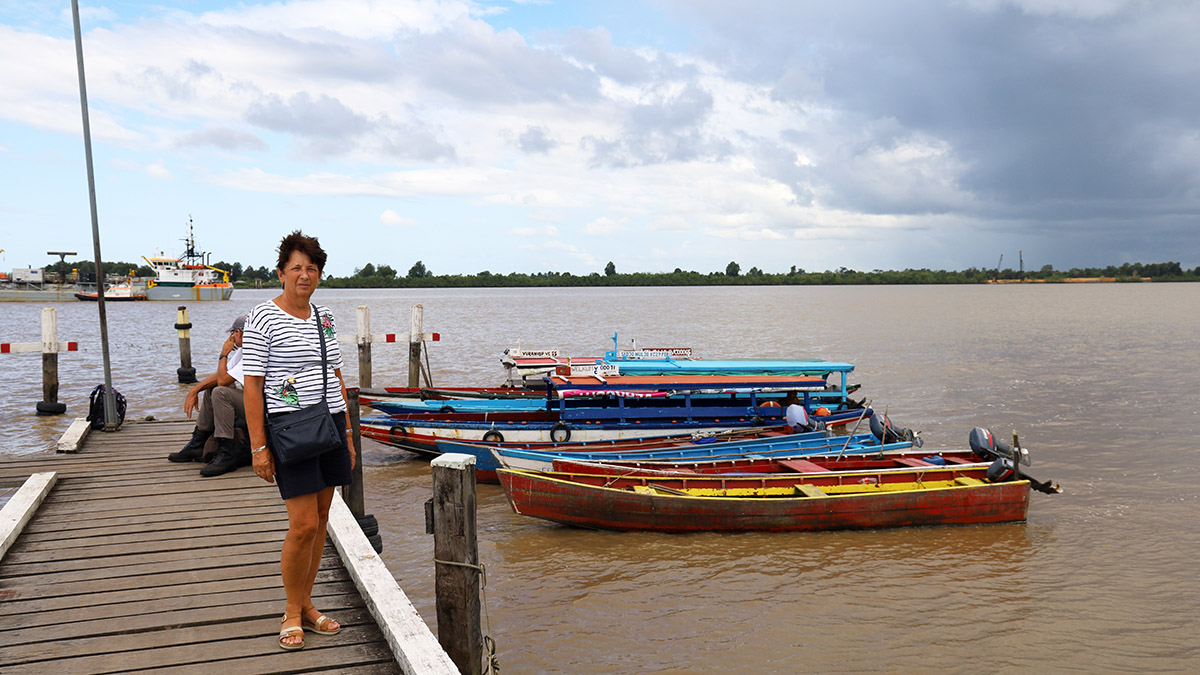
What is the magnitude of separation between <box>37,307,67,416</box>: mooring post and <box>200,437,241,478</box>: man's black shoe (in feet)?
30.8

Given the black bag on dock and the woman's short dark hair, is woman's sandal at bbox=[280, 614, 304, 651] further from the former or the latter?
the black bag on dock

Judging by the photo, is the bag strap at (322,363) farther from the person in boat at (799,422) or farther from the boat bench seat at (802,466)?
the person in boat at (799,422)

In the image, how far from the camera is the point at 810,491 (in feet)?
34.3

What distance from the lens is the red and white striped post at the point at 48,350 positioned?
14695mm

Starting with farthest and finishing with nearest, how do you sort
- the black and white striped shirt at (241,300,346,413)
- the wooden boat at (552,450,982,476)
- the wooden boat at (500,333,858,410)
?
the wooden boat at (500,333,858,410)
the wooden boat at (552,450,982,476)
the black and white striped shirt at (241,300,346,413)

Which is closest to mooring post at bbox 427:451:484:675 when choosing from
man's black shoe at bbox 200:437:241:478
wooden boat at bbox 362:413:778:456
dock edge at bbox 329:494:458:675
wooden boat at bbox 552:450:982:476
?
dock edge at bbox 329:494:458:675

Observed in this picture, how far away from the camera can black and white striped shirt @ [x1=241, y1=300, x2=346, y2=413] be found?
12.7ft

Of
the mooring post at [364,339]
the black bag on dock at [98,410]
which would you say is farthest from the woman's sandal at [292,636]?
the mooring post at [364,339]

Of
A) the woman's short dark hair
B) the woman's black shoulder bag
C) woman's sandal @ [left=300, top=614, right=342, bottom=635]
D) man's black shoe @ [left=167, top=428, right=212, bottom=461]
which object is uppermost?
the woman's short dark hair

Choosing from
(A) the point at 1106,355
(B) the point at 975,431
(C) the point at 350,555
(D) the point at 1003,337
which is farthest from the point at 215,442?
(D) the point at 1003,337

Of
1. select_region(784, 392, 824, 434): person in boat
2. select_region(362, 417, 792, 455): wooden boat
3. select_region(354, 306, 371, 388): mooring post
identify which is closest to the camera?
select_region(362, 417, 792, 455): wooden boat

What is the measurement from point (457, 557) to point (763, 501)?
6.50 metres

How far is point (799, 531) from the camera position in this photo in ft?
33.9

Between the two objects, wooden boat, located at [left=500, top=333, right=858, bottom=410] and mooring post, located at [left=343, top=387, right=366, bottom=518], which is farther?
wooden boat, located at [left=500, top=333, right=858, bottom=410]
